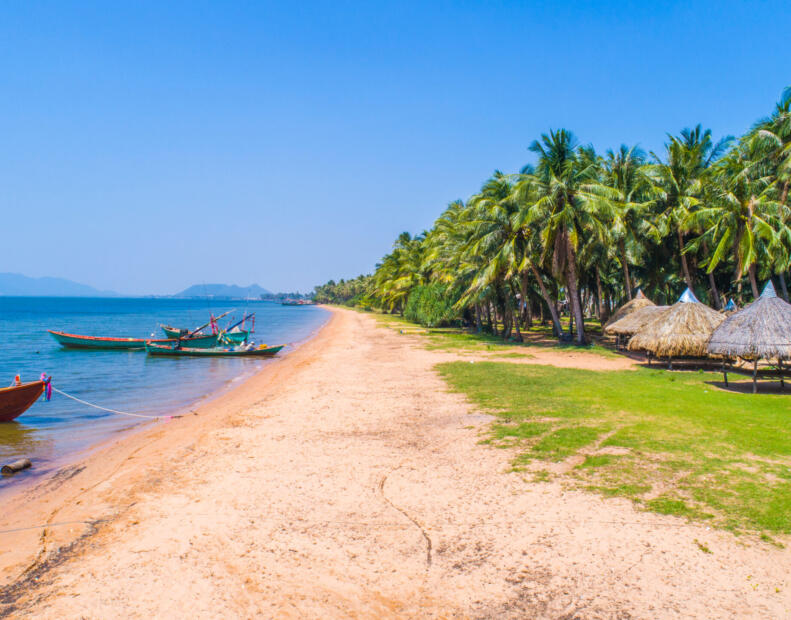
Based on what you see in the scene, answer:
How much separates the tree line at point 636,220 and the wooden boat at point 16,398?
2069cm

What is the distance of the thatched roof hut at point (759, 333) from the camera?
12336 millimetres

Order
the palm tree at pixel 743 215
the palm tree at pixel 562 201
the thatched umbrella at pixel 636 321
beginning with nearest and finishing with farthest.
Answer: the thatched umbrella at pixel 636 321, the palm tree at pixel 743 215, the palm tree at pixel 562 201

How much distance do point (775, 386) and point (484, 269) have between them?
1659 centimetres

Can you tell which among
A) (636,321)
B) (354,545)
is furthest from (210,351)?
(354,545)

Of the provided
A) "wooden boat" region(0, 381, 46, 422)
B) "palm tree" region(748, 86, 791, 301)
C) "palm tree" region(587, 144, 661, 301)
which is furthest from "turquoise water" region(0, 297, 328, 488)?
"palm tree" region(748, 86, 791, 301)

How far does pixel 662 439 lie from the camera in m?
8.84

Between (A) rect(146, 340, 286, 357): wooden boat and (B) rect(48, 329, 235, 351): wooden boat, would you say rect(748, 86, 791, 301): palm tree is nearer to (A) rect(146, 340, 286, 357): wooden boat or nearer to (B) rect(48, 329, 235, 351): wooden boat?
(A) rect(146, 340, 286, 357): wooden boat

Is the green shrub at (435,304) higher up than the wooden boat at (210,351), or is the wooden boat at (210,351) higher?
the green shrub at (435,304)

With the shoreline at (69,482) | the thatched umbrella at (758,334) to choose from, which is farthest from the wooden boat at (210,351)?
the thatched umbrella at (758,334)

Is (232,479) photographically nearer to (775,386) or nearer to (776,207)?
(775,386)

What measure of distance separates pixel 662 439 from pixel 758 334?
6142mm

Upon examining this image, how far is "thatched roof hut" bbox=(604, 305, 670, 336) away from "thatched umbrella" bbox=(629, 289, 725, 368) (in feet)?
10.7

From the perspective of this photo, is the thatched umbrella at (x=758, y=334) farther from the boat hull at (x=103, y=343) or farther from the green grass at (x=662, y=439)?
the boat hull at (x=103, y=343)

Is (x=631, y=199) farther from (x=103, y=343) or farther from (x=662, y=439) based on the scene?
(x=103, y=343)
